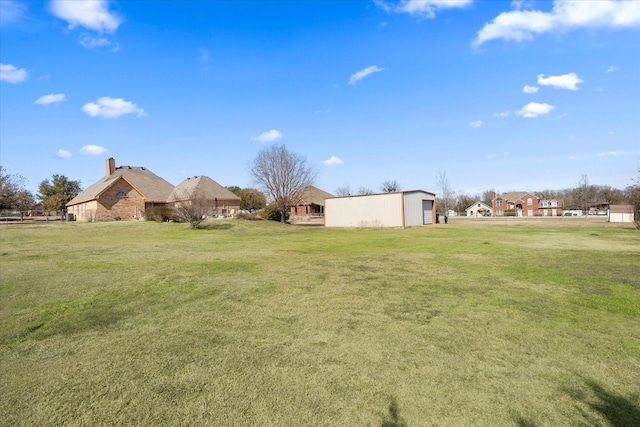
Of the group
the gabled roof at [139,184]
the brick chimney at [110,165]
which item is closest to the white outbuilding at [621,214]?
the gabled roof at [139,184]

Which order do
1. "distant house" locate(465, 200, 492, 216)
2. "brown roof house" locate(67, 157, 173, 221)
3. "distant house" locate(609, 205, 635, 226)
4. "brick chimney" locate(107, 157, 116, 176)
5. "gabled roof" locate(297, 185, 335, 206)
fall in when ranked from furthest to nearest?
1. "distant house" locate(465, 200, 492, 216)
2. "gabled roof" locate(297, 185, 335, 206)
3. "brick chimney" locate(107, 157, 116, 176)
4. "brown roof house" locate(67, 157, 173, 221)
5. "distant house" locate(609, 205, 635, 226)

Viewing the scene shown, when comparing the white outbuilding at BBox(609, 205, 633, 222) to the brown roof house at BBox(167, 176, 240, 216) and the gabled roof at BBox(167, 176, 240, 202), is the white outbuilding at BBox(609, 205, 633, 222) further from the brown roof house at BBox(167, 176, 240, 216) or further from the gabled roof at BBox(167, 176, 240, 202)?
the gabled roof at BBox(167, 176, 240, 202)

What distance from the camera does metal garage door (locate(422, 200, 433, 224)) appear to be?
33.7m

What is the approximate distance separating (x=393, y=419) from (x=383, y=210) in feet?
92.9

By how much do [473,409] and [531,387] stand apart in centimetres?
81

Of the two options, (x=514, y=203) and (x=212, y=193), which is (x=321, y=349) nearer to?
(x=212, y=193)

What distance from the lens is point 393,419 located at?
9.28 feet

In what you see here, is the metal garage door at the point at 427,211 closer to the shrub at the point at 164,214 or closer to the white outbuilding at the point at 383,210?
the white outbuilding at the point at 383,210

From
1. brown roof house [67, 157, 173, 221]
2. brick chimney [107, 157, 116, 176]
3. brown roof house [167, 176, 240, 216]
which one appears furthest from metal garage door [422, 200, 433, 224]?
brick chimney [107, 157, 116, 176]

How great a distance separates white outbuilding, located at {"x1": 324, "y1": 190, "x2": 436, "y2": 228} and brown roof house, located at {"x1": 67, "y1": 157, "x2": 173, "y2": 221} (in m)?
25.8

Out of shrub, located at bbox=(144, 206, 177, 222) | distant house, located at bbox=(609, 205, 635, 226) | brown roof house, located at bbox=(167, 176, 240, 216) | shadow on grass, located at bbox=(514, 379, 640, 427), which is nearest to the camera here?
shadow on grass, located at bbox=(514, 379, 640, 427)

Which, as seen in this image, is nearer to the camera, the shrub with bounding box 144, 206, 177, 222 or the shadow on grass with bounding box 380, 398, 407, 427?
the shadow on grass with bounding box 380, 398, 407, 427

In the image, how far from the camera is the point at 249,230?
26016 mm

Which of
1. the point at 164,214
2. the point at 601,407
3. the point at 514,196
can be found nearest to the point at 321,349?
the point at 601,407
